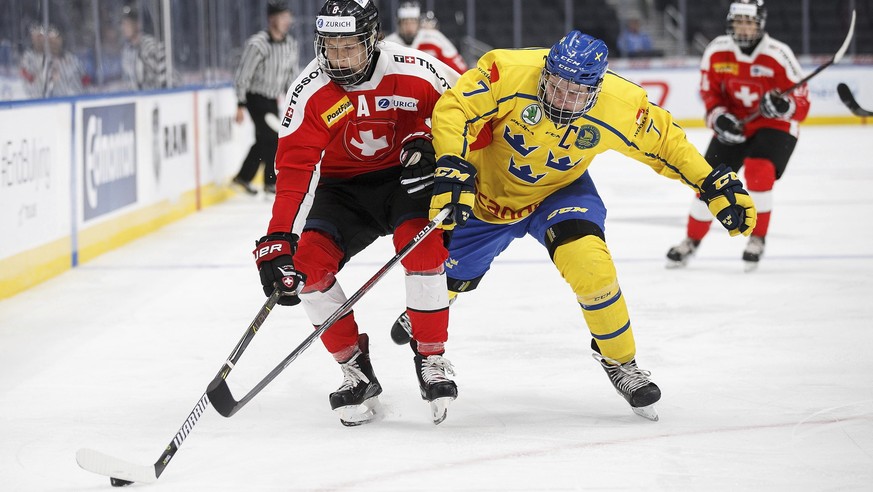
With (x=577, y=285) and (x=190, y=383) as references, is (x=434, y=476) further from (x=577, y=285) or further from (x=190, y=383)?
(x=190, y=383)

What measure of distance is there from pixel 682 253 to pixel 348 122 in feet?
9.88

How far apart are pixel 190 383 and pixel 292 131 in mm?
1056

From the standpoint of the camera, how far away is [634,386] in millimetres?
3084

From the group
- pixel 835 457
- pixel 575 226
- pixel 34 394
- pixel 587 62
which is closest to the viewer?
pixel 835 457

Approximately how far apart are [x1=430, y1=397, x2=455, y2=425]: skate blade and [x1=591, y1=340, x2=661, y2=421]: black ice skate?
1.52 ft

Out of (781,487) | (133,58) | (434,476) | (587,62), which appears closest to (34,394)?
(434,476)

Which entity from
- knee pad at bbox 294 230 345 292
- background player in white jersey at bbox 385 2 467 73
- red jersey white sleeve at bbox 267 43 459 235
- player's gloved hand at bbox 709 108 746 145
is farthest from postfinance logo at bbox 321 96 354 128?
background player in white jersey at bbox 385 2 467 73

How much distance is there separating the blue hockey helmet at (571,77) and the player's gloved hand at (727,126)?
290 centimetres

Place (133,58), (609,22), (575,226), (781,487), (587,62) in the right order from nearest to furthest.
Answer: (781,487) < (587,62) < (575,226) < (133,58) < (609,22)

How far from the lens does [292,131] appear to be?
3.01 m

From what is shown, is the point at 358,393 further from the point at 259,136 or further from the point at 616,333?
the point at 259,136

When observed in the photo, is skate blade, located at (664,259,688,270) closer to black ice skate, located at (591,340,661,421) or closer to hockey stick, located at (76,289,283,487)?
black ice skate, located at (591,340,661,421)

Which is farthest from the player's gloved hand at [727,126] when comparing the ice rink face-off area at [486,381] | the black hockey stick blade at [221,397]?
the black hockey stick blade at [221,397]

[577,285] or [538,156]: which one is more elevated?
[538,156]
